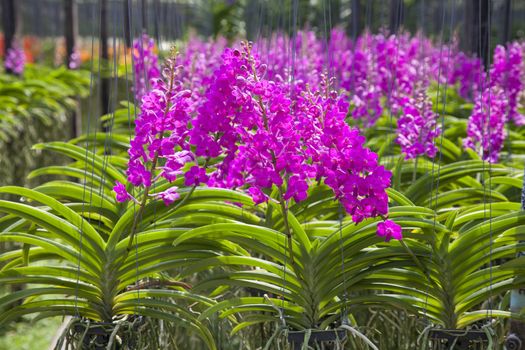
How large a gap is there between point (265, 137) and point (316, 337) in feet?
1.54

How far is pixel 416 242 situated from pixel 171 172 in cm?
58

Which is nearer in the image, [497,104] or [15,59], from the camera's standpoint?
[497,104]

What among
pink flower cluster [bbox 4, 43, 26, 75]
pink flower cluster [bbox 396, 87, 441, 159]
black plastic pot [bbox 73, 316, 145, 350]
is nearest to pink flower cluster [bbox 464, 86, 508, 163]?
pink flower cluster [bbox 396, 87, 441, 159]

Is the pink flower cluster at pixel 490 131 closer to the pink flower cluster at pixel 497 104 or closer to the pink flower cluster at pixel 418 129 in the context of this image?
the pink flower cluster at pixel 497 104

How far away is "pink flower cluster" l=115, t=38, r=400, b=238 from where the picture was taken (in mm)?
1564

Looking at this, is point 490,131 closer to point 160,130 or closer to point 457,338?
point 457,338

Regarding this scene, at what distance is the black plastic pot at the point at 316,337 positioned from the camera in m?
1.72

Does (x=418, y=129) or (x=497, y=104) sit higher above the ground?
(x=497, y=104)

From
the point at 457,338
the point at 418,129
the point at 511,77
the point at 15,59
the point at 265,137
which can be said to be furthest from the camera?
the point at 15,59

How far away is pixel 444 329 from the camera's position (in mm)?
1798

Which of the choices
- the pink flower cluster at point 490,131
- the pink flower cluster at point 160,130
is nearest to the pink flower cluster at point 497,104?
the pink flower cluster at point 490,131

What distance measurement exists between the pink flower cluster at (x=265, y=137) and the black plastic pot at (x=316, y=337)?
289mm

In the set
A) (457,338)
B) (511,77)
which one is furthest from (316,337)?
(511,77)

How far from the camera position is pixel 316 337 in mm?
1724
